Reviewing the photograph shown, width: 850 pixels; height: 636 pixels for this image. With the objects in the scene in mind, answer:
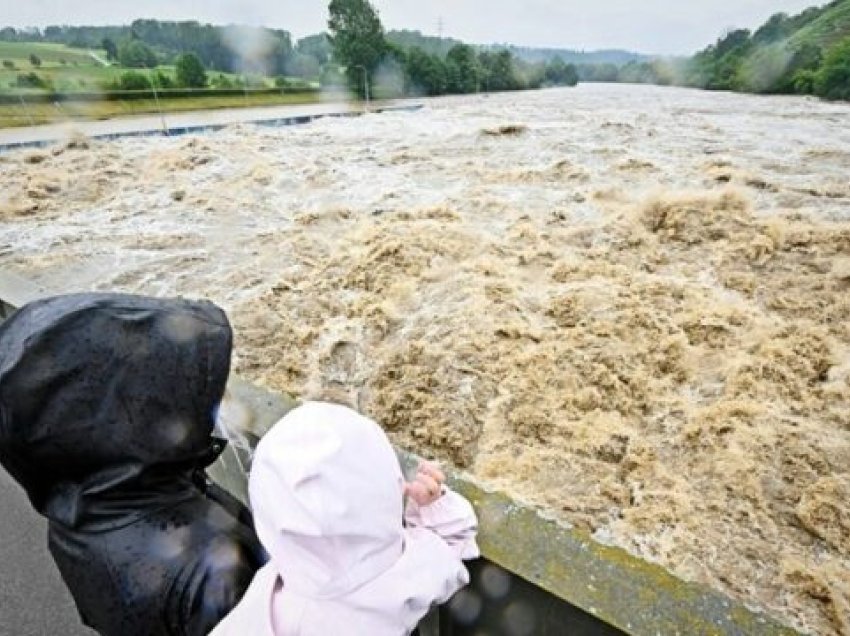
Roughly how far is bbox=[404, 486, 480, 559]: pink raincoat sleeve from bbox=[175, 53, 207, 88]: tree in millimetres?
36371

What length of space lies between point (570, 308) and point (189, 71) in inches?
1365

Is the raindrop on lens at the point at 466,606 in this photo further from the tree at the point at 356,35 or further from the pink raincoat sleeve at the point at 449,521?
the tree at the point at 356,35

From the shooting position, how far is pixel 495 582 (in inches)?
65.7

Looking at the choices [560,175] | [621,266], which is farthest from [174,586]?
[560,175]

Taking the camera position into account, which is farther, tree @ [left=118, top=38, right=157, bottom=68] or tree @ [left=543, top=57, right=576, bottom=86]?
tree @ [left=543, top=57, right=576, bottom=86]

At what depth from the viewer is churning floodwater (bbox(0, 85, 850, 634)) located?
9.30 feet

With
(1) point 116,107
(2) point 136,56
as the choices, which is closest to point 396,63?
(2) point 136,56

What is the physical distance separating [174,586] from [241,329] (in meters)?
3.73

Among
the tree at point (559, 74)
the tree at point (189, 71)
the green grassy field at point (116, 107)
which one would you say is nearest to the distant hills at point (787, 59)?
the tree at point (559, 74)

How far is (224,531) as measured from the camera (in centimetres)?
133

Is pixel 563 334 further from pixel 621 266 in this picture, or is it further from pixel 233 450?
pixel 233 450

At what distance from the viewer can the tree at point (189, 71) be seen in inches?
1259

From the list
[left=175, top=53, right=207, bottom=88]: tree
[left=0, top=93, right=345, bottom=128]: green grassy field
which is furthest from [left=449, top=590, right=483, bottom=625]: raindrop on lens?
[left=175, top=53, right=207, bottom=88]: tree

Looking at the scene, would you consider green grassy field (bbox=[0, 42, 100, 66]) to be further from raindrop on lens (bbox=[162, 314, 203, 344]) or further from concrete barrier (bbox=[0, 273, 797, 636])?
concrete barrier (bbox=[0, 273, 797, 636])
